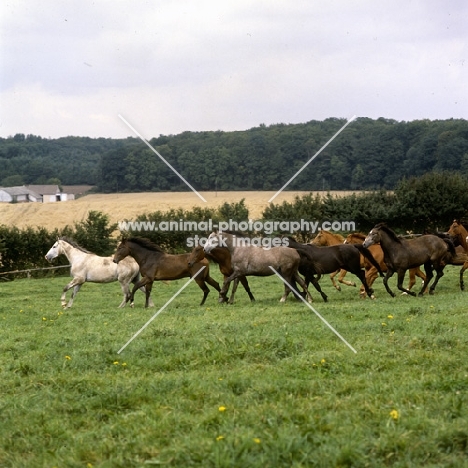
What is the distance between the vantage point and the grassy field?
5.55 metres

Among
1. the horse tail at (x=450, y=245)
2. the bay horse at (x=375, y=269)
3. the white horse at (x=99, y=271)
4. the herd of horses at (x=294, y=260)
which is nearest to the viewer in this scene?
the herd of horses at (x=294, y=260)

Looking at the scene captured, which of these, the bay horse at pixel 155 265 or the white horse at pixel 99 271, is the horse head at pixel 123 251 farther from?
the white horse at pixel 99 271

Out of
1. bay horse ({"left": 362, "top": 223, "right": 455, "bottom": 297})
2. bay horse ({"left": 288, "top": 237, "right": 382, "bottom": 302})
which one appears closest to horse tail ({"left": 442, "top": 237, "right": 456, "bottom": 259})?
bay horse ({"left": 362, "top": 223, "right": 455, "bottom": 297})

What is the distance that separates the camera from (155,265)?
57.7 feet

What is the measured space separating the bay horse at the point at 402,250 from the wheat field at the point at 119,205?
26355mm

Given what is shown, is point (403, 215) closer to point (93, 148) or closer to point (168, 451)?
point (168, 451)

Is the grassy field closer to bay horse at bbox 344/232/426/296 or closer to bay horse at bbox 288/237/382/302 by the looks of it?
bay horse at bbox 288/237/382/302

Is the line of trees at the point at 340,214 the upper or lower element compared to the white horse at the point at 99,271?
upper

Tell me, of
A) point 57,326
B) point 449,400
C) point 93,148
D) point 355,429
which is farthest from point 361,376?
point 93,148

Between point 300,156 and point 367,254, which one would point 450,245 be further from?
point 300,156

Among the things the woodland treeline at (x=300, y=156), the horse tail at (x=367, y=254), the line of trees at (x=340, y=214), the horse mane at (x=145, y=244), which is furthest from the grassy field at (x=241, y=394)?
the woodland treeline at (x=300, y=156)

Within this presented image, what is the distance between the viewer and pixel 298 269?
57.8 ft

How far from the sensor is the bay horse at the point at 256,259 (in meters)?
16.6

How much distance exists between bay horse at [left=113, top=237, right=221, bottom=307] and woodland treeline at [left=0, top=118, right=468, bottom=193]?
25686mm
